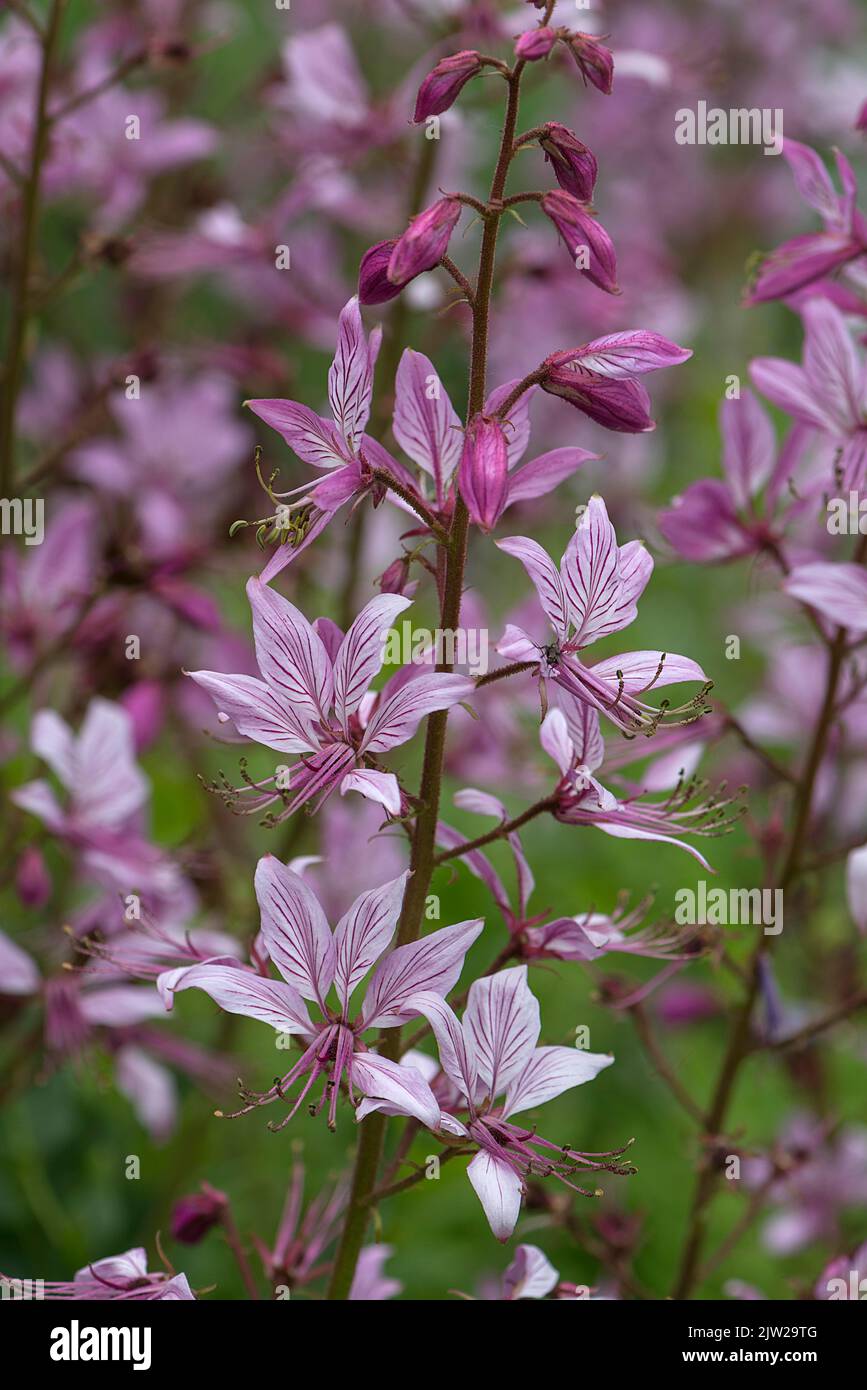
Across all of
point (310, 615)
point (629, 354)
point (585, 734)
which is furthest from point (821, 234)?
point (310, 615)

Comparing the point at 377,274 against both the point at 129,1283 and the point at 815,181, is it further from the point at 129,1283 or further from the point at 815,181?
the point at 129,1283

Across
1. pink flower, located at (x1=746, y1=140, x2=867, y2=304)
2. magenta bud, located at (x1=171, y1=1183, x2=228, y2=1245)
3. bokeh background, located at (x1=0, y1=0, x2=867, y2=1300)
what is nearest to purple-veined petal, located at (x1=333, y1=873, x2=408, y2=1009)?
bokeh background, located at (x1=0, y1=0, x2=867, y2=1300)

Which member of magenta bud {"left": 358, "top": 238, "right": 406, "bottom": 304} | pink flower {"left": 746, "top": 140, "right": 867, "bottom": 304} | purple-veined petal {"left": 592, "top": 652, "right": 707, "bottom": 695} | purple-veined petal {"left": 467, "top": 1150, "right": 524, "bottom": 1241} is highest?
pink flower {"left": 746, "top": 140, "right": 867, "bottom": 304}

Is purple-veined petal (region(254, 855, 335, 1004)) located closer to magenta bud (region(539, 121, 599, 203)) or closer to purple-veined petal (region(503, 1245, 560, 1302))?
purple-veined petal (region(503, 1245, 560, 1302))

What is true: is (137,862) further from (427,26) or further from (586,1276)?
(427,26)

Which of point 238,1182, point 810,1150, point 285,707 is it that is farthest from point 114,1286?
point 238,1182

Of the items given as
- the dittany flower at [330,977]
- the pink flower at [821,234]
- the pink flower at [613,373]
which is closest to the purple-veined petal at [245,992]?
the dittany flower at [330,977]
